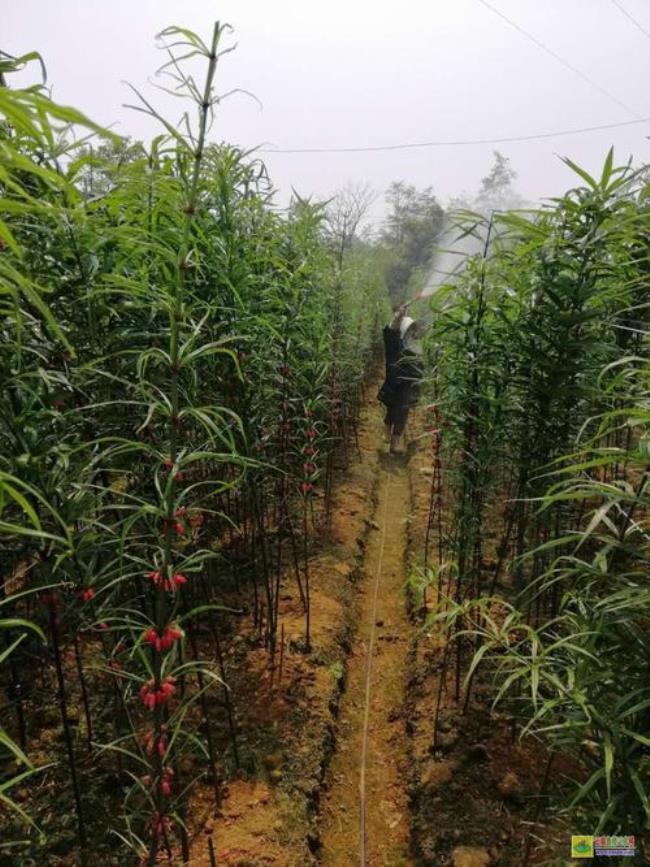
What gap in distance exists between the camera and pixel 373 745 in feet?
9.74

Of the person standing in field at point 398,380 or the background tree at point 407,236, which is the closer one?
the person standing in field at point 398,380

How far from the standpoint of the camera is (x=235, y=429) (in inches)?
115

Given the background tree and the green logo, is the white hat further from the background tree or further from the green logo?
the background tree

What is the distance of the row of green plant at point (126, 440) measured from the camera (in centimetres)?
122

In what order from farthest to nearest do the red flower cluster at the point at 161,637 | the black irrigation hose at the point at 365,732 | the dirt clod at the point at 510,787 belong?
1. the black irrigation hose at the point at 365,732
2. the dirt clod at the point at 510,787
3. the red flower cluster at the point at 161,637

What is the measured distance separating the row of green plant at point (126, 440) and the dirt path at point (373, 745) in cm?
53

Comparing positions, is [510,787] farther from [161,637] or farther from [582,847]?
[161,637]

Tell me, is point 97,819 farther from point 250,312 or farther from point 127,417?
point 250,312

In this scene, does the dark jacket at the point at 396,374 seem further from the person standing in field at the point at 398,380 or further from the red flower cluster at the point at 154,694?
the red flower cluster at the point at 154,694

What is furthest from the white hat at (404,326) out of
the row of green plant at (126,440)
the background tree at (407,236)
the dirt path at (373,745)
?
the background tree at (407,236)

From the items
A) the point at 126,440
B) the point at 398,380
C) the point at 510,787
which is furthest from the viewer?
the point at 398,380

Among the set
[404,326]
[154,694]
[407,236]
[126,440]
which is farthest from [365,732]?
[407,236]

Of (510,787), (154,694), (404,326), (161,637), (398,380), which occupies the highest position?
(404,326)

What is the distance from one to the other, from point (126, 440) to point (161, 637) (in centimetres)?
48
